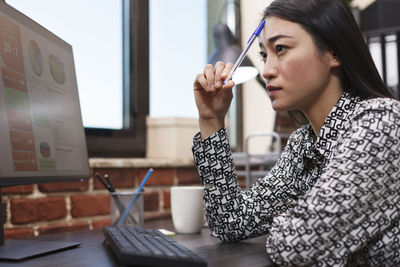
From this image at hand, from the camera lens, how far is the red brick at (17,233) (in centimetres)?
112

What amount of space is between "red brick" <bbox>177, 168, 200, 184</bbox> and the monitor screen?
2.24ft

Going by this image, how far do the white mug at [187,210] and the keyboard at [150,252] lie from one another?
9.0 inches

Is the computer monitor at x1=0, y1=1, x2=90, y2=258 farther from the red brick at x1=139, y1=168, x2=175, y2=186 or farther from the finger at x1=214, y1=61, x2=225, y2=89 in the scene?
the red brick at x1=139, y1=168, x2=175, y2=186

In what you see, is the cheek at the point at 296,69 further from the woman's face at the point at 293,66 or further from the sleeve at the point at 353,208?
the sleeve at the point at 353,208

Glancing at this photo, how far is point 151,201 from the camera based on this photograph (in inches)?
60.3

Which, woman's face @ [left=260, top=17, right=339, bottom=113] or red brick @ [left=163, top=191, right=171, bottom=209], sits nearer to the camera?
woman's face @ [left=260, top=17, right=339, bottom=113]

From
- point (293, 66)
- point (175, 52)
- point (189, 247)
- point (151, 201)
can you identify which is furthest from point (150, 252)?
point (175, 52)

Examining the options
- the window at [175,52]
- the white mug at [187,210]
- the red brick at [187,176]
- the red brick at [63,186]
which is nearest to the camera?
the white mug at [187,210]

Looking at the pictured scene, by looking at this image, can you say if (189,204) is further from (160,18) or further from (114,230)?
(160,18)

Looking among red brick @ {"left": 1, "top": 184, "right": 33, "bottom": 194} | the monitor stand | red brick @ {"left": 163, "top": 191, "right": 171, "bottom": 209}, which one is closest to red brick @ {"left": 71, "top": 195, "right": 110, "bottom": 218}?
red brick @ {"left": 1, "top": 184, "right": 33, "bottom": 194}

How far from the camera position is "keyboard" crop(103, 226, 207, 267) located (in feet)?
1.79

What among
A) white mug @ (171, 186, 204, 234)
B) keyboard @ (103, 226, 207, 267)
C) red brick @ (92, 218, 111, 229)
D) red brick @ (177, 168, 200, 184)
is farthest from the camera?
red brick @ (177, 168, 200, 184)

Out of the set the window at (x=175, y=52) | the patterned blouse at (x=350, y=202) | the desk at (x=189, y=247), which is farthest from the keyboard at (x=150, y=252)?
the window at (x=175, y=52)

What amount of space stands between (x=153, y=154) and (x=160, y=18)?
0.60 metres
